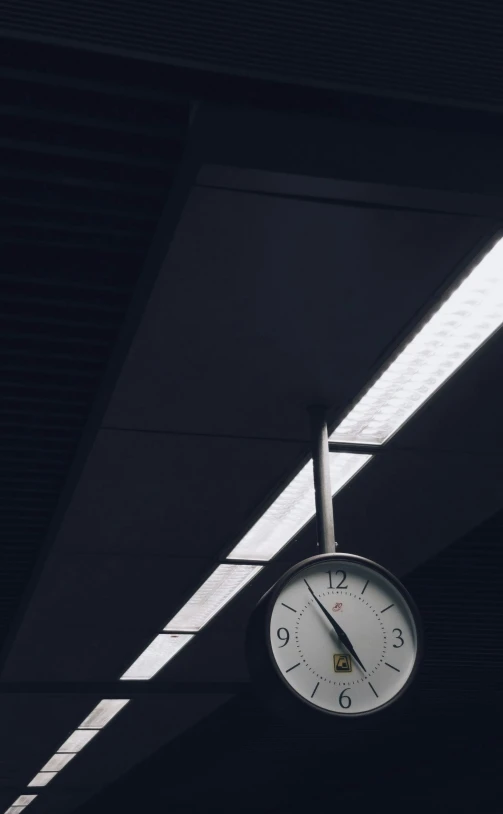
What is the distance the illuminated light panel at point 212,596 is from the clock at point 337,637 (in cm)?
222

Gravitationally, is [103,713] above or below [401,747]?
below

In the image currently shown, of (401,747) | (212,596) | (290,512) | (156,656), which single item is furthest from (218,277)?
(401,747)

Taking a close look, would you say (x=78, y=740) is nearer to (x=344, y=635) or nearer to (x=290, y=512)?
(x=290, y=512)

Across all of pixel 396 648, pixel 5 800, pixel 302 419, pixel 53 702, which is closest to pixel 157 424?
pixel 302 419

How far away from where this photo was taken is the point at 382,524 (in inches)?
214

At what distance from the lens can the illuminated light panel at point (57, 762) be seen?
10891mm

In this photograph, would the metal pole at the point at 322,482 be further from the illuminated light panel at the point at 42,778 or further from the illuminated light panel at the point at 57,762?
the illuminated light panel at the point at 42,778

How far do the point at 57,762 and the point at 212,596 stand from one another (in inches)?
230

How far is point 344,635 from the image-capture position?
3.68m

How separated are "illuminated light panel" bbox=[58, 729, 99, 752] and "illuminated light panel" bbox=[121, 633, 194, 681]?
6.68 feet

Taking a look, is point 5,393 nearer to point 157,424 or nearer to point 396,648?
point 157,424

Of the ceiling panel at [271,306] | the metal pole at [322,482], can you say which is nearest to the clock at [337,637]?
the metal pole at [322,482]

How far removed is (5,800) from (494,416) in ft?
37.2

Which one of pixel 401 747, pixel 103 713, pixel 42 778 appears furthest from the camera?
pixel 42 778
